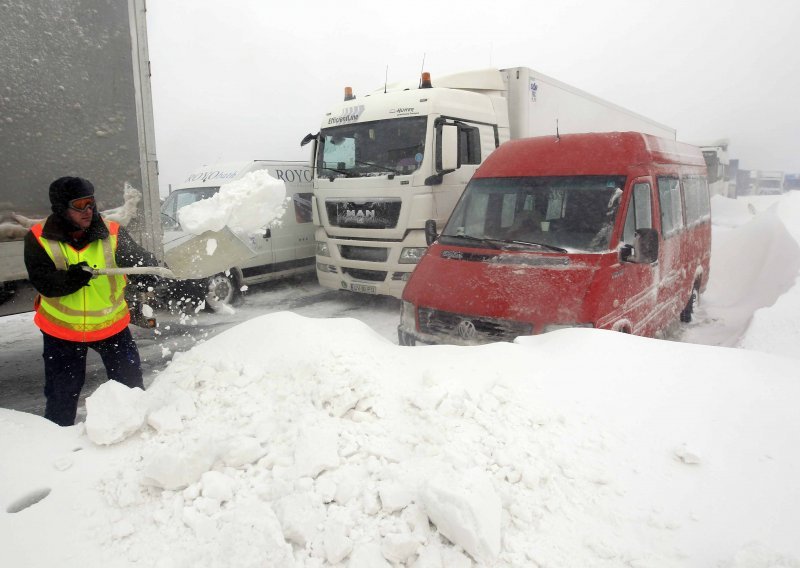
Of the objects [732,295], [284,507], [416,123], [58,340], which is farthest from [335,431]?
[732,295]

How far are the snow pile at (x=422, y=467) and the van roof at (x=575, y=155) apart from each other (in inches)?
90.2

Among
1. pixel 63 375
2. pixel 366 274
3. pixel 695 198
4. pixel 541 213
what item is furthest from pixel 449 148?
pixel 63 375

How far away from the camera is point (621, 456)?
2.27m

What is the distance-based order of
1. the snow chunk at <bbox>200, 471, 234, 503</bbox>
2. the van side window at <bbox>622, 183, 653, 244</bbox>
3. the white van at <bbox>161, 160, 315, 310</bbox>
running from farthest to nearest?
1. the white van at <bbox>161, 160, 315, 310</bbox>
2. the van side window at <bbox>622, 183, 653, 244</bbox>
3. the snow chunk at <bbox>200, 471, 234, 503</bbox>

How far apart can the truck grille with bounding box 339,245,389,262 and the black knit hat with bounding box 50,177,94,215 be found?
15.9ft

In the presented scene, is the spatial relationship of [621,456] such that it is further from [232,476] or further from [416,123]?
[416,123]

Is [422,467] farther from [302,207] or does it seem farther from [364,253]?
[302,207]

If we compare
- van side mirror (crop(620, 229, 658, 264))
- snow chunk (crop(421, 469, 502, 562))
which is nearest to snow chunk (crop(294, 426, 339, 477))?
snow chunk (crop(421, 469, 502, 562))

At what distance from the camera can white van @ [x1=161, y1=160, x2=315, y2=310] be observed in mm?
8383

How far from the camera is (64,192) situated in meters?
3.01

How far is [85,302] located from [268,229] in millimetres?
5746

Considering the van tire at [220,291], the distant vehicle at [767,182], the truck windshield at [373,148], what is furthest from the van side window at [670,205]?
the distant vehicle at [767,182]

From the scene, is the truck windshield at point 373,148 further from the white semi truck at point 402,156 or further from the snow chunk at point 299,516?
the snow chunk at point 299,516

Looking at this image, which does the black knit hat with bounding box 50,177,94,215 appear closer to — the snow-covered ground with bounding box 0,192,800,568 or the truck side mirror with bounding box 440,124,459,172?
the snow-covered ground with bounding box 0,192,800,568
